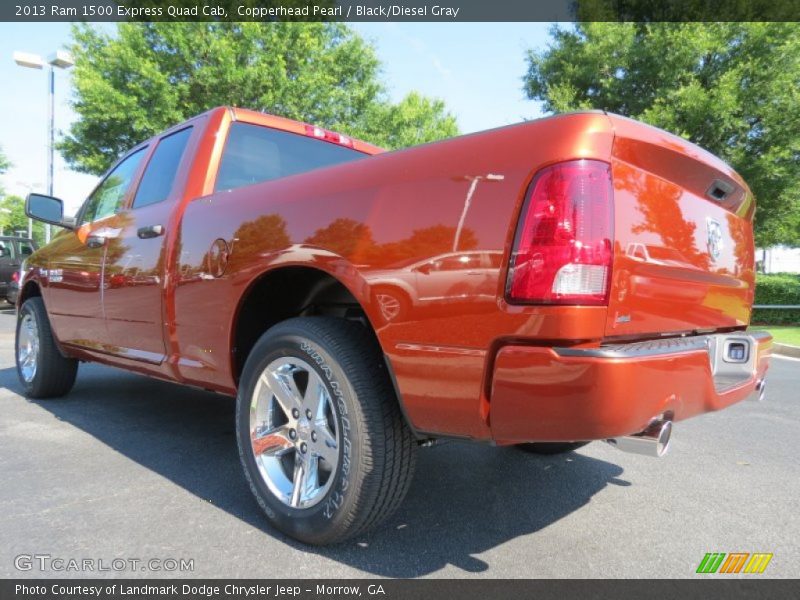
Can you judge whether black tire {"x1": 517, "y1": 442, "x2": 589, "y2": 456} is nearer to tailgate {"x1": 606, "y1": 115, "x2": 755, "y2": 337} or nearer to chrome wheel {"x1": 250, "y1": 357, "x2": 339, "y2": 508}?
tailgate {"x1": 606, "y1": 115, "x2": 755, "y2": 337}

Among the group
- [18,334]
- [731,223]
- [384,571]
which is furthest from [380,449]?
[18,334]

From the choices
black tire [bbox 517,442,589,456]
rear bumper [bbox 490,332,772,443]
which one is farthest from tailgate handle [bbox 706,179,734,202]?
black tire [bbox 517,442,589,456]

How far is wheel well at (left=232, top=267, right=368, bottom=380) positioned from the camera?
2.50 metres

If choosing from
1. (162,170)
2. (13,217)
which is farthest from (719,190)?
(13,217)

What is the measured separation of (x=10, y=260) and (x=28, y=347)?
1266 cm

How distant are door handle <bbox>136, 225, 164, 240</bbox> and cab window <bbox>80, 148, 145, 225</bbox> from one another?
0.72 metres

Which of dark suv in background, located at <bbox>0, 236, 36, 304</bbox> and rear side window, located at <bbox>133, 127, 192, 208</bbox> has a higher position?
rear side window, located at <bbox>133, 127, 192, 208</bbox>

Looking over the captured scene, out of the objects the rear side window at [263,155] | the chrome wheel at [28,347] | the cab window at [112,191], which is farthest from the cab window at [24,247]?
the rear side window at [263,155]

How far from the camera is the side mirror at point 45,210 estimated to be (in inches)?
159

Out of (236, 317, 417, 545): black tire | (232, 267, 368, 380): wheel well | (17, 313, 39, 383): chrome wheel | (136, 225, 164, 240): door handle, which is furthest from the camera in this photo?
(17, 313, 39, 383): chrome wheel

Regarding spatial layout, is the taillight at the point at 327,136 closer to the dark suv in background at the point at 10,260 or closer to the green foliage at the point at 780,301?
the dark suv in background at the point at 10,260

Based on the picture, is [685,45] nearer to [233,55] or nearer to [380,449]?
[233,55]

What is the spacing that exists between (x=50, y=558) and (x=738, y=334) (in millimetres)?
2719

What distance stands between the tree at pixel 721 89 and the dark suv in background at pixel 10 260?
47.9 ft
